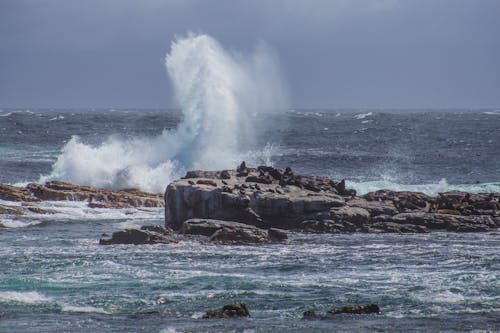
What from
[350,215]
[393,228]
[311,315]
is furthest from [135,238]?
[311,315]

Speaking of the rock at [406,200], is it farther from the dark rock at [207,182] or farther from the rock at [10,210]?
the rock at [10,210]

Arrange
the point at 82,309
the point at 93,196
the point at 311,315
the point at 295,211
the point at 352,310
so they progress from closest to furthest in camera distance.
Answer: the point at 311,315
the point at 352,310
the point at 82,309
the point at 295,211
the point at 93,196

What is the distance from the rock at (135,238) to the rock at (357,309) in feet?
42.6

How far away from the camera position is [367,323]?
24.2 meters

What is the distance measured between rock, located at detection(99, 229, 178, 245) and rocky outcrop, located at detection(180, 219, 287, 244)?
1701 mm

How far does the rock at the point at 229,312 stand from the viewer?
982 inches

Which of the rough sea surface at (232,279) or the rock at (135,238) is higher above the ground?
the rock at (135,238)

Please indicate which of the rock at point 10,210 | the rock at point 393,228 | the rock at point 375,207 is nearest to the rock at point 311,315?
the rock at point 393,228

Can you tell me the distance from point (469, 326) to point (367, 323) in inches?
93.5

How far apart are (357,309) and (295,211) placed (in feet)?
53.8

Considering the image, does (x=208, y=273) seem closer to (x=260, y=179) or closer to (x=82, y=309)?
(x=82, y=309)

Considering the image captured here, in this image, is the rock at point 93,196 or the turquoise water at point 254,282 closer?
the turquoise water at point 254,282

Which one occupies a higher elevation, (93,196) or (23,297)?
(93,196)

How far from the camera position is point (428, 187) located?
61.2 m
